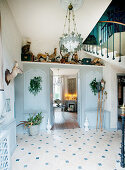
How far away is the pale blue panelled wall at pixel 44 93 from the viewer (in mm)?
4496

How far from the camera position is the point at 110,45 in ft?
16.0

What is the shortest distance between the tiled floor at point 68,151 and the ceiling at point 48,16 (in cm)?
396

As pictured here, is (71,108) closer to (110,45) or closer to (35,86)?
(35,86)

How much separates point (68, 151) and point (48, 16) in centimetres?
403

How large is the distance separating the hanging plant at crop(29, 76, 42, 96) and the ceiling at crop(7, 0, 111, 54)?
72.6 inches

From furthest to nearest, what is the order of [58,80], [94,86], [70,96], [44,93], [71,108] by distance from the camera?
[58,80] → [70,96] → [71,108] → [94,86] → [44,93]

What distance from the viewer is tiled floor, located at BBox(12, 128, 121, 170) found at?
→ 254cm

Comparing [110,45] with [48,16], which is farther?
[110,45]

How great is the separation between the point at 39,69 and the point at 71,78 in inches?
166

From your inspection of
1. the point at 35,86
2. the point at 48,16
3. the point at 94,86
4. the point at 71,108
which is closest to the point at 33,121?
the point at 35,86

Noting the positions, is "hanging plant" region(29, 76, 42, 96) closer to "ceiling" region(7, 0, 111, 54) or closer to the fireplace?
"ceiling" region(7, 0, 111, 54)

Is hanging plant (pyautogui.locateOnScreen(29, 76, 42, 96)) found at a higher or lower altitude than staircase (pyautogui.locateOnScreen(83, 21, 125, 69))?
lower

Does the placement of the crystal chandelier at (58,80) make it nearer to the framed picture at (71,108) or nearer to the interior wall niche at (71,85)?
the interior wall niche at (71,85)

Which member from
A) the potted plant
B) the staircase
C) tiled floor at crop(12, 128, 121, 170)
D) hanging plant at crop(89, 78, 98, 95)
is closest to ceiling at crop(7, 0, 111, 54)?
the staircase
